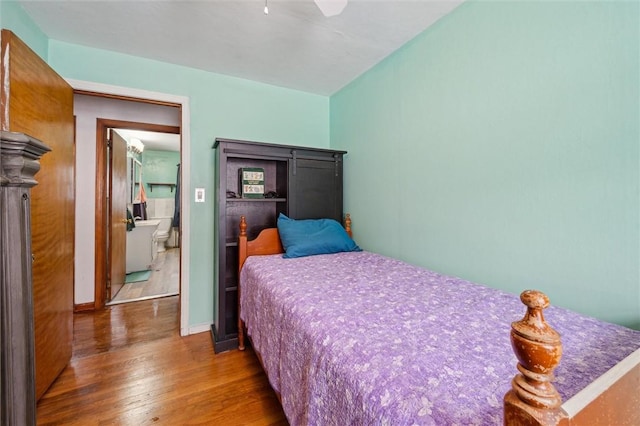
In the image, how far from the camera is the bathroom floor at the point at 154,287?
127 inches

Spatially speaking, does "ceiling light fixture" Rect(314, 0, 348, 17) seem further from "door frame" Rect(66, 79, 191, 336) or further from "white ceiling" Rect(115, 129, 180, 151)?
"white ceiling" Rect(115, 129, 180, 151)

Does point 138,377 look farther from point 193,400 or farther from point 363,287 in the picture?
point 363,287

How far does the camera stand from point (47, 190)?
1629 millimetres

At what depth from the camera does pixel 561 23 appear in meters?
1.19

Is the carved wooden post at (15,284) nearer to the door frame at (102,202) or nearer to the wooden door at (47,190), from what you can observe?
the wooden door at (47,190)

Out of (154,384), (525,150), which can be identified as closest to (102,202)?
(154,384)

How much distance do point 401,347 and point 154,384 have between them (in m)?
1.79

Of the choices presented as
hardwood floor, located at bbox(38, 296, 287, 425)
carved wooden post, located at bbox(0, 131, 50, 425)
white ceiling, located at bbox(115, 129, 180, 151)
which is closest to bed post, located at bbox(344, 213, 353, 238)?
hardwood floor, located at bbox(38, 296, 287, 425)

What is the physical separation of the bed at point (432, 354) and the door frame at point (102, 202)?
2.47 meters

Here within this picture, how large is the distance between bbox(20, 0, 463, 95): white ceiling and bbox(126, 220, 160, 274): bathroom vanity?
9.49 ft

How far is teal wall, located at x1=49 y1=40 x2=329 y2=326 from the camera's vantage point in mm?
2100

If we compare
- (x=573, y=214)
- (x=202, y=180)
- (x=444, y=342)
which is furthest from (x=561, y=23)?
(x=202, y=180)

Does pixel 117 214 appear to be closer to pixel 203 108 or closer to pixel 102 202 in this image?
pixel 102 202

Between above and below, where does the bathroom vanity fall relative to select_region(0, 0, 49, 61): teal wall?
below
